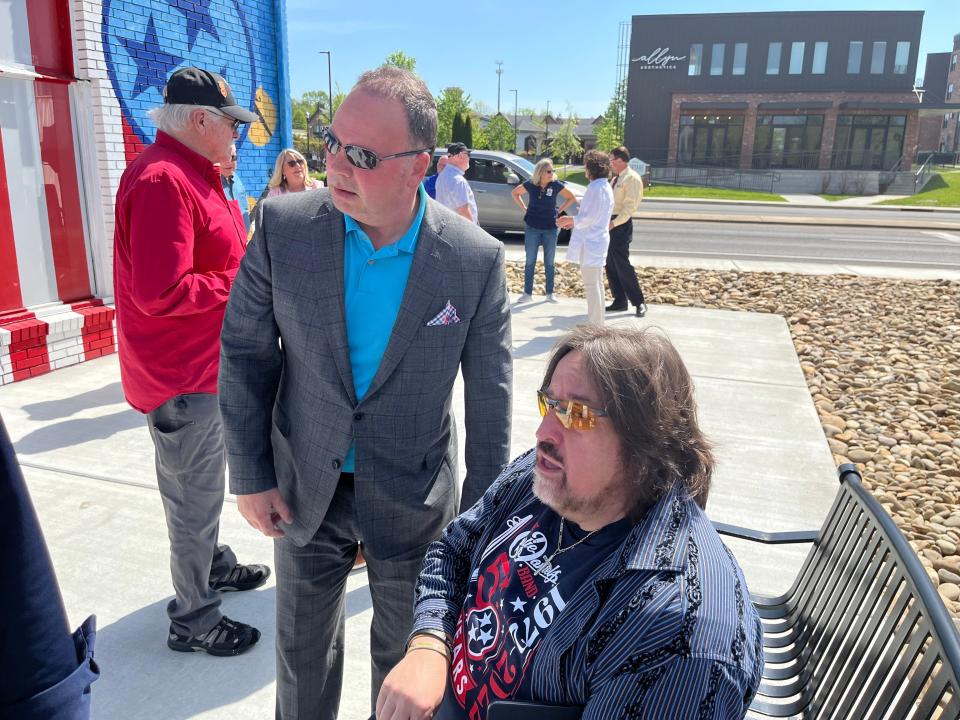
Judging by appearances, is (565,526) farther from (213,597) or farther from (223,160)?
(223,160)

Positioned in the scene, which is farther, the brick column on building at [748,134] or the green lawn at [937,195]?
the brick column on building at [748,134]

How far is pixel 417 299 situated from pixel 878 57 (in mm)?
51162

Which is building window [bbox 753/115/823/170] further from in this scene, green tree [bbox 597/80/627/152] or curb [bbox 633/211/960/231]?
curb [bbox 633/211/960/231]

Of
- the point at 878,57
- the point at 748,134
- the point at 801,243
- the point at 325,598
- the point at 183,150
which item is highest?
the point at 878,57

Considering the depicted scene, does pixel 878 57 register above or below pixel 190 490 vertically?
above

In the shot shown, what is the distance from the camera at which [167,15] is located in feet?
21.6

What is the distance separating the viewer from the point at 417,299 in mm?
1961

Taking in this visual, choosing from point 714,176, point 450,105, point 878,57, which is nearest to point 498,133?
point 450,105

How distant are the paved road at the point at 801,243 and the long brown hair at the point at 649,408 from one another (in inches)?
501

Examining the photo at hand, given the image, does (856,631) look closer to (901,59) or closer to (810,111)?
(810,111)

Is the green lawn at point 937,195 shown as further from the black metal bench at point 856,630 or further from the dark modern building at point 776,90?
the black metal bench at point 856,630

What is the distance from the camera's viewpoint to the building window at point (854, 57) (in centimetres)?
4366

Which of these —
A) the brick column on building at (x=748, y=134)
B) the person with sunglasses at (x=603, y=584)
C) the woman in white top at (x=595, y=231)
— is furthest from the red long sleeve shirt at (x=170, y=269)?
the brick column on building at (x=748, y=134)

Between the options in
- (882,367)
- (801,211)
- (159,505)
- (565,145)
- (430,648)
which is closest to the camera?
(430,648)
